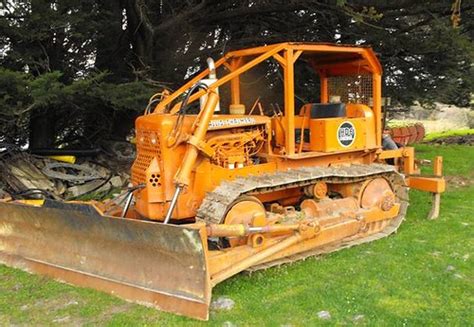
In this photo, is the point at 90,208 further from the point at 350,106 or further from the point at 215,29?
the point at 215,29

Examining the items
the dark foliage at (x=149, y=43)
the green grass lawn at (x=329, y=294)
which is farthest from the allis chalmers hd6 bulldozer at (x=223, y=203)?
the dark foliage at (x=149, y=43)

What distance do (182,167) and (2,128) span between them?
4.97m

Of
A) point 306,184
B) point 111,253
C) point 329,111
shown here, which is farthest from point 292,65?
point 111,253

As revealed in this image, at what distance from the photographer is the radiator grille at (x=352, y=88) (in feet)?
24.4

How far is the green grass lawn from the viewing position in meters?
4.33

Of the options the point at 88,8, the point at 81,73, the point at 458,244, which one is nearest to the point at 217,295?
the point at 458,244

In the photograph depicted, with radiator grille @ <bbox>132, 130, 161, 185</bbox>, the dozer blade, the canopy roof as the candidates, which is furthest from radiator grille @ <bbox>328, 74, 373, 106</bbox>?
the dozer blade

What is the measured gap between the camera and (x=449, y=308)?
4426 mm

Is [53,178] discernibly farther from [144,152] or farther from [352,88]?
[352,88]

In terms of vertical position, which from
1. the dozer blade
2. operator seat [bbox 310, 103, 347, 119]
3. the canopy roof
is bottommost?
the dozer blade

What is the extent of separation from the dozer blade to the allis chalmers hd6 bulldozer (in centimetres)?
1

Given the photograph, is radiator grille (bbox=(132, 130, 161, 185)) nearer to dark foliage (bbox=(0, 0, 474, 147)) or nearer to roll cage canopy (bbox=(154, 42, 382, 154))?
roll cage canopy (bbox=(154, 42, 382, 154))

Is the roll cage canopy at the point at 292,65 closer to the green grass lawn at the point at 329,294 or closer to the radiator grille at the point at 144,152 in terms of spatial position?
the radiator grille at the point at 144,152

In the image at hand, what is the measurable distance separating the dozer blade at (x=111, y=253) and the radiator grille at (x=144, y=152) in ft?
2.76
